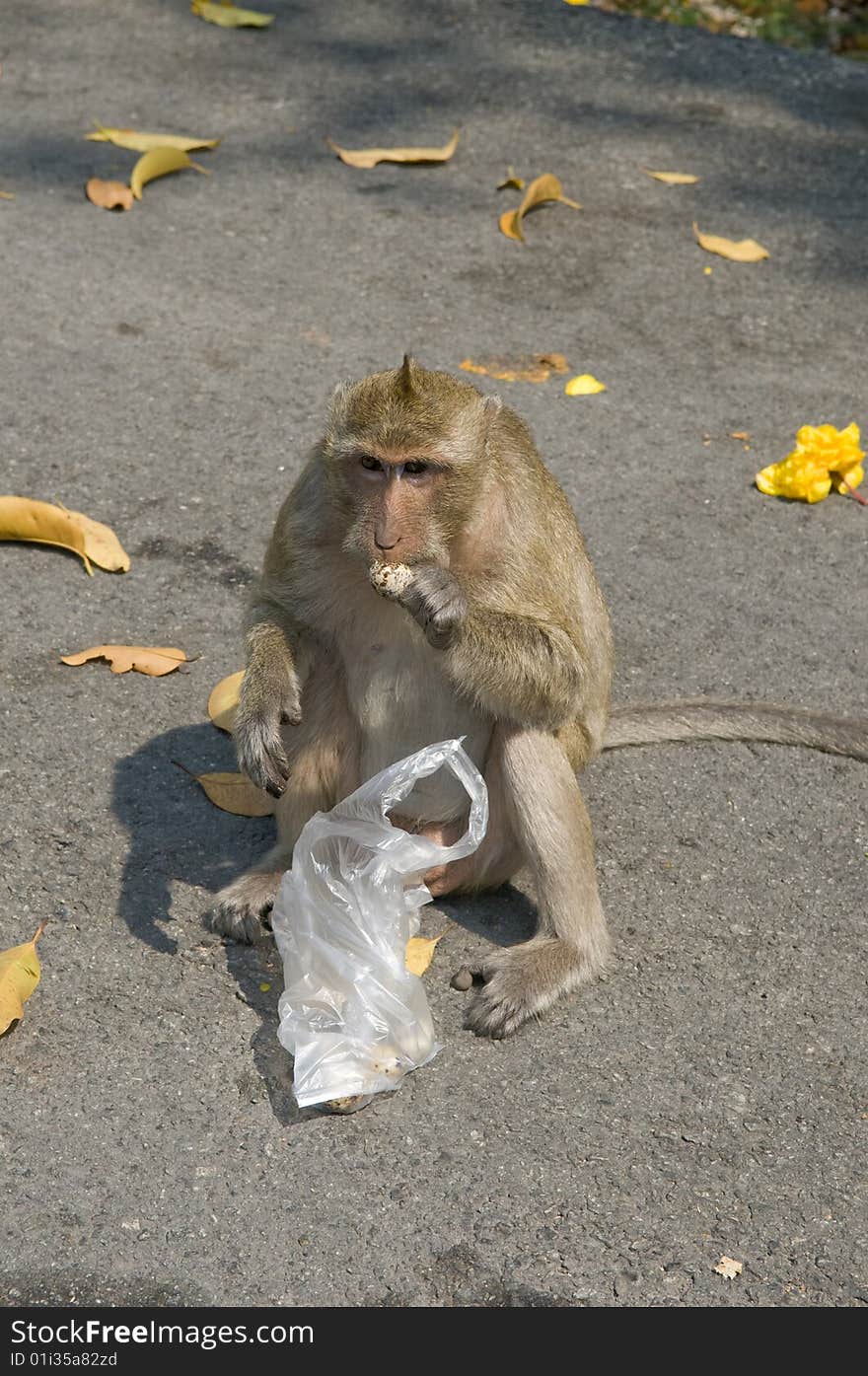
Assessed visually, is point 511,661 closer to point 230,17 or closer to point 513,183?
point 513,183

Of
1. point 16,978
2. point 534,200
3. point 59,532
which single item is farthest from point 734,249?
point 16,978

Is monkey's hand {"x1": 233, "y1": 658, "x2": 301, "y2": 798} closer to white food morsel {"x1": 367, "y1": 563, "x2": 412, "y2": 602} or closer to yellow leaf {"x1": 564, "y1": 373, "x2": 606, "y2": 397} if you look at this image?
Result: white food morsel {"x1": 367, "y1": 563, "x2": 412, "y2": 602}

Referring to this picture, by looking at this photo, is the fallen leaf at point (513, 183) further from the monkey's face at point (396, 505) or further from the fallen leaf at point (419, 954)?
the fallen leaf at point (419, 954)

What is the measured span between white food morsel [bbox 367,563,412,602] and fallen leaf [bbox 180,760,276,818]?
3.20ft

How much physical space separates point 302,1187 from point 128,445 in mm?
3062

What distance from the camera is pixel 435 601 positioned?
126 inches

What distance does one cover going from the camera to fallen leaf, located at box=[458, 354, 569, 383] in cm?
595

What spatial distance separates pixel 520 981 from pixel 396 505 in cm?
104

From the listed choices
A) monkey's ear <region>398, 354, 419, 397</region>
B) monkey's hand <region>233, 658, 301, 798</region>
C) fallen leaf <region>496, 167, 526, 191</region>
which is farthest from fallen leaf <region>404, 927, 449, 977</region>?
fallen leaf <region>496, 167, 526, 191</region>

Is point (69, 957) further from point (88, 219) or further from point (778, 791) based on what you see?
point (88, 219)

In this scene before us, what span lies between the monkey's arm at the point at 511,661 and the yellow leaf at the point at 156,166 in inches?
160

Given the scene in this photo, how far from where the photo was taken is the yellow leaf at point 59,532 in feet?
15.9
